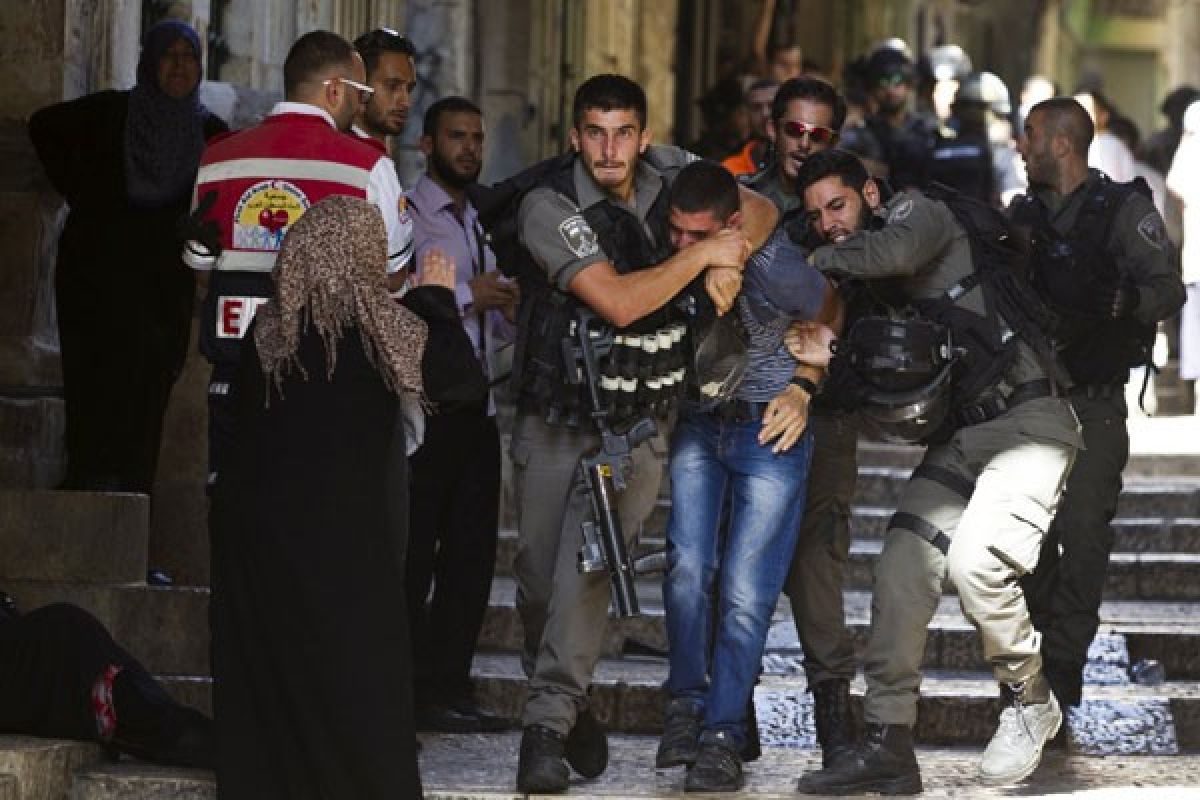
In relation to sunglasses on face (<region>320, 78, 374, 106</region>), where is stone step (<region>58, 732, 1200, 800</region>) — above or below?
below

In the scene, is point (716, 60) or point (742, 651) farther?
point (716, 60)

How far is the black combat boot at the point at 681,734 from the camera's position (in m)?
8.38

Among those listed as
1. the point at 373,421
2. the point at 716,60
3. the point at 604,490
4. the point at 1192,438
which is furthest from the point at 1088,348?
the point at 716,60

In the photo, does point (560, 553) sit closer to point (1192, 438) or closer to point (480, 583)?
point (480, 583)

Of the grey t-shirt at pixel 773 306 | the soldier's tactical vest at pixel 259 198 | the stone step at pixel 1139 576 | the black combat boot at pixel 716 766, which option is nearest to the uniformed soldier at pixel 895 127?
the stone step at pixel 1139 576

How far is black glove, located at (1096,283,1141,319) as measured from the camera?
934 centimetres

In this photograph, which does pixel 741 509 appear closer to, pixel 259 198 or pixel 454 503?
pixel 454 503

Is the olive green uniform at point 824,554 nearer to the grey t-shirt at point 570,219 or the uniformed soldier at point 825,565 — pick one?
the uniformed soldier at point 825,565

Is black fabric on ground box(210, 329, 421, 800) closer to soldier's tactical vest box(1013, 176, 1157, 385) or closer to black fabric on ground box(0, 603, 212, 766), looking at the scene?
black fabric on ground box(0, 603, 212, 766)

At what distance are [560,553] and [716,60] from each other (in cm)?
1541

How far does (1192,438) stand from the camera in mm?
14688

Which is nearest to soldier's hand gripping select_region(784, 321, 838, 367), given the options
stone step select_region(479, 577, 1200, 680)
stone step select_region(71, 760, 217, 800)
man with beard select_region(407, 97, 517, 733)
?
man with beard select_region(407, 97, 517, 733)

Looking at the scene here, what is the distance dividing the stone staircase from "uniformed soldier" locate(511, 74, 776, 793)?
31 cm

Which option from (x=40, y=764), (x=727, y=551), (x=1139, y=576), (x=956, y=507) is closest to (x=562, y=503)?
(x=727, y=551)
